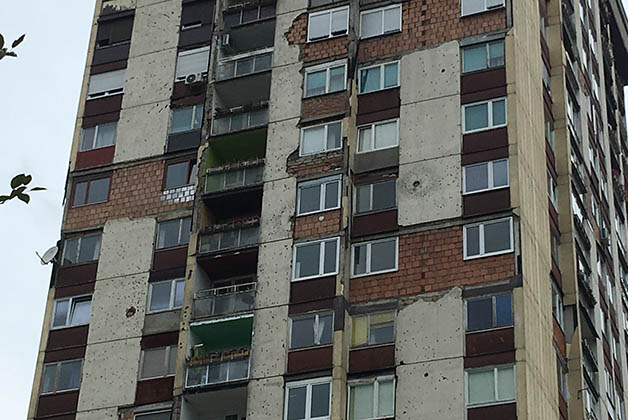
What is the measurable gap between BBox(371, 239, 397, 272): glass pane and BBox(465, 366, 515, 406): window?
521cm

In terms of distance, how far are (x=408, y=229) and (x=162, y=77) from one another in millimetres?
14183

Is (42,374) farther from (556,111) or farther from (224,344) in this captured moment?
(556,111)

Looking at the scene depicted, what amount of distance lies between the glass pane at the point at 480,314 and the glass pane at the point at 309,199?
23.3ft

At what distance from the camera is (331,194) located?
42.3 m

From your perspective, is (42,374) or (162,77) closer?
(42,374)

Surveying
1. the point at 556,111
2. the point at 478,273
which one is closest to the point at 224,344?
the point at 478,273

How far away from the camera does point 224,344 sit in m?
42.7

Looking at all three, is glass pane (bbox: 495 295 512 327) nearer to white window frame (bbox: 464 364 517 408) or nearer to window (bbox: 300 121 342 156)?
white window frame (bbox: 464 364 517 408)

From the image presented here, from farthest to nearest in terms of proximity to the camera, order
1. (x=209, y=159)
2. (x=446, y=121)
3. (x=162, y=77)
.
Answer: (x=162, y=77)
(x=209, y=159)
(x=446, y=121)

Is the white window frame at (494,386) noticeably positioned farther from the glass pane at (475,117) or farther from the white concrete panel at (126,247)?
the white concrete panel at (126,247)

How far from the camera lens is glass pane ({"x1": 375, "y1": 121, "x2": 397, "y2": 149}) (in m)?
43.2

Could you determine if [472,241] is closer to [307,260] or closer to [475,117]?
[475,117]

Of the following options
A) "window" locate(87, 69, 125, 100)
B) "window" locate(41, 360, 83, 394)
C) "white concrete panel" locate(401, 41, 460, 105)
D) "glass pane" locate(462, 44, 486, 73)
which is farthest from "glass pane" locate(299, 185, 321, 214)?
"window" locate(87, 69, 125, 100)

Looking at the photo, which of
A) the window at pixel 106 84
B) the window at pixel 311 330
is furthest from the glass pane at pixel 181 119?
the window at pixel 311 330
